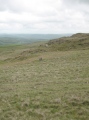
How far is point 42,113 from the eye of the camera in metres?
12.3

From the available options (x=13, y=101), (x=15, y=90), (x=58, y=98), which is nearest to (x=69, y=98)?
(x=58, y=98)

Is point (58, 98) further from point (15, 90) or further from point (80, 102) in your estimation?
point (15, 90)

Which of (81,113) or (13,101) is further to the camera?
(13,101)

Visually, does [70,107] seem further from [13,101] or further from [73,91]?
[13,101]

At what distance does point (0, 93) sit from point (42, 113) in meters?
5.97

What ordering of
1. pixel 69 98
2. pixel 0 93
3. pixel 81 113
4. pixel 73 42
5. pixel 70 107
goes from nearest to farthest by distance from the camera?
pixel 81 113 → pixel 70 107 → pixel 69 98 → pixel 0 93 → pixel 73 42

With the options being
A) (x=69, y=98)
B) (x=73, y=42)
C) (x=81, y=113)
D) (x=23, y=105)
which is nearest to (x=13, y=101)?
(x=23, y=105)

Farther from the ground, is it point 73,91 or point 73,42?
point 73,42

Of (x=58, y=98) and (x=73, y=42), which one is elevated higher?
(x=73, y=42)

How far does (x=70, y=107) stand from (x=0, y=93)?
22.5ft

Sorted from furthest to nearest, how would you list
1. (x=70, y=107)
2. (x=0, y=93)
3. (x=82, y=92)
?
(x=0, y=93), (x=82, y=92), (x=70, y=107)

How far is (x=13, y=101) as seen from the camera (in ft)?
48.3

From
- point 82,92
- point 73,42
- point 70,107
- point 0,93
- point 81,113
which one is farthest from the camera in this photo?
point 73,42

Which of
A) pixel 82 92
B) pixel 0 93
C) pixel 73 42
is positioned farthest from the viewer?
pixel 73 42
